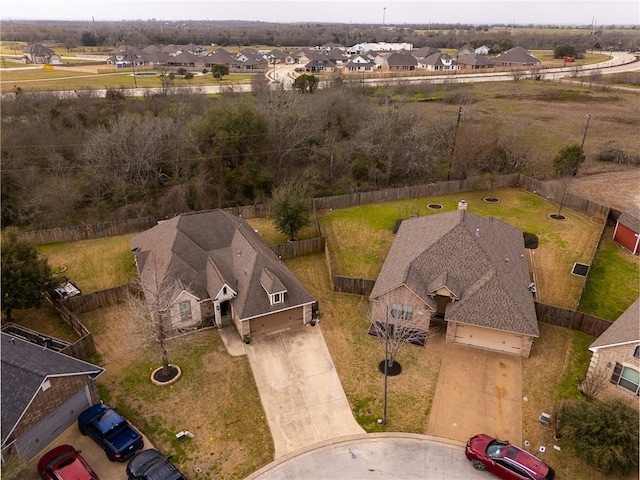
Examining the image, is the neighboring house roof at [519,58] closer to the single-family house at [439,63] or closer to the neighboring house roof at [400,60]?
the single-family house at [439,63]

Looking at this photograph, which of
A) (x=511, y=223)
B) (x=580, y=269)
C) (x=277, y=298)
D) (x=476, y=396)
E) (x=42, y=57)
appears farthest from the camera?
(x=42, y=57)

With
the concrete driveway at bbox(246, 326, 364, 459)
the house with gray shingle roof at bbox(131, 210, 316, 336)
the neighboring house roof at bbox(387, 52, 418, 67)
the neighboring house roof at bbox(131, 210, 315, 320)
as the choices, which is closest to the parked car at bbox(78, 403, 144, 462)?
the house with gray shingle roof at bbox(131, 210, 316, 336)

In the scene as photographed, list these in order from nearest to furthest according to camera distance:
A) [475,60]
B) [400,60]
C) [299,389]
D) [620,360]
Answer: [620,360] < [299,389] < [400,60] < [475,60]

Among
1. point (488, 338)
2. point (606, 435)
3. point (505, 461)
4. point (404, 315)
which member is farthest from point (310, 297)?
point (606, 435)

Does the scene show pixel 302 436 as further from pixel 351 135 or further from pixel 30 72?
pixel 30 72

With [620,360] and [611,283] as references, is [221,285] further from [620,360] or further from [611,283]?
[611,283]

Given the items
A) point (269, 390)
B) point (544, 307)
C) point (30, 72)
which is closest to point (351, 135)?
point (544, 307)

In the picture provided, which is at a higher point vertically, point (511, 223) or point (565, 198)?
point (565, 198)
